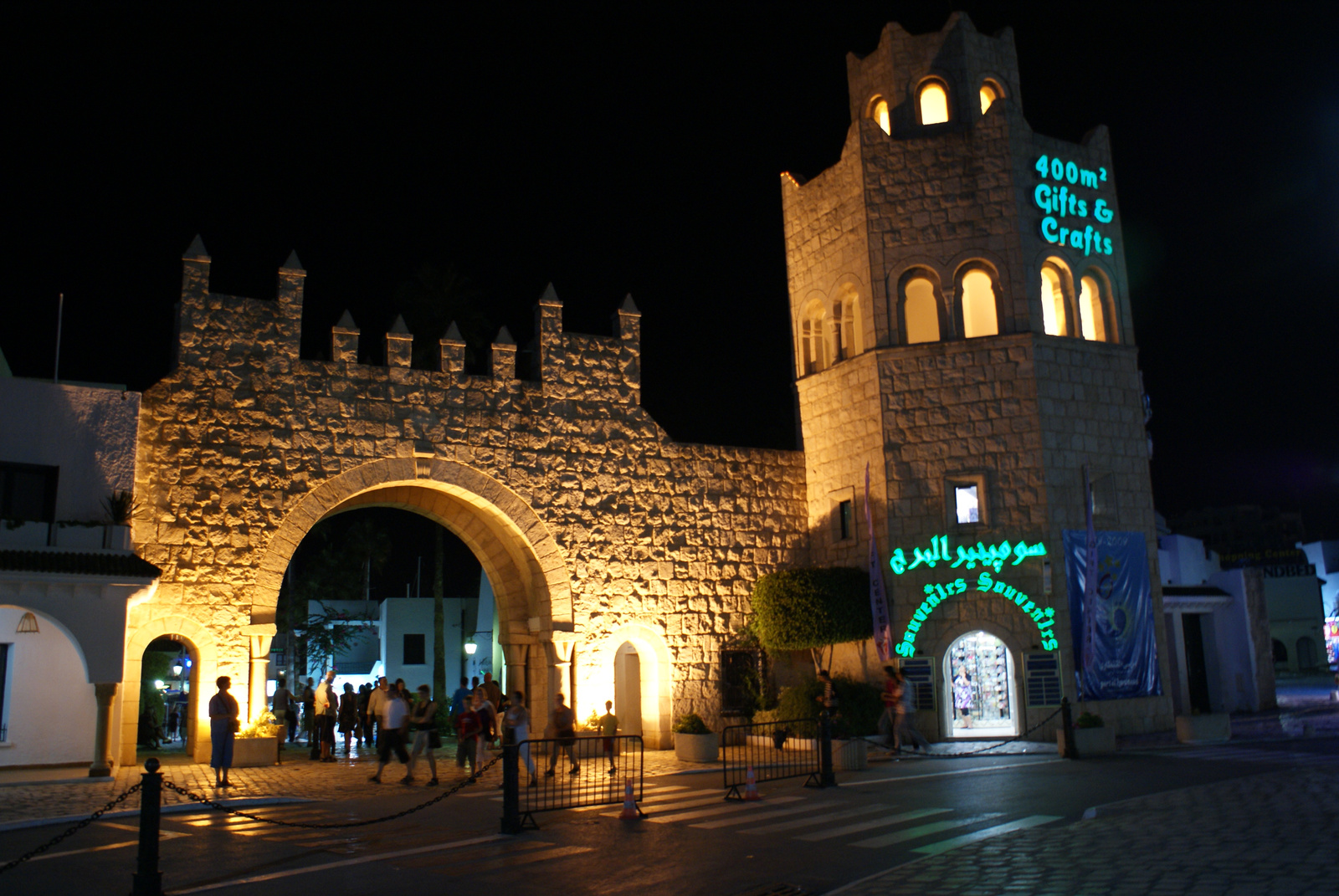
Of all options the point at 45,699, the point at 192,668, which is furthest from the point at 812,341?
the point at 45,699

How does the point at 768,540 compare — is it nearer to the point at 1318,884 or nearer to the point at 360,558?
the point at 1318,884

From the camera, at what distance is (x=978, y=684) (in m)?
18.4

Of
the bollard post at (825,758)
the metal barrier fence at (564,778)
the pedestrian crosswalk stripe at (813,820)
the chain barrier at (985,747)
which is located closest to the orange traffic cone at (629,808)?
the metal barrier fence at (564,778)

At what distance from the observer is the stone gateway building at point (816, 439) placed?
1655cm

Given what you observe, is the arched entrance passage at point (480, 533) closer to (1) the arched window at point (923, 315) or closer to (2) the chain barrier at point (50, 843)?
(2) the chain barrier at point (50, 843)

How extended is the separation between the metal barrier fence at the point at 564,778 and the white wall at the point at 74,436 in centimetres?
738

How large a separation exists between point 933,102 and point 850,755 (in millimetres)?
12952

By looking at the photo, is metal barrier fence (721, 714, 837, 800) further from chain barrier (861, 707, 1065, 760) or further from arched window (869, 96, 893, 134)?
arched window (869, 96, 893, 134)

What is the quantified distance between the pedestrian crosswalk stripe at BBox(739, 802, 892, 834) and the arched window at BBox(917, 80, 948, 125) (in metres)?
14.3

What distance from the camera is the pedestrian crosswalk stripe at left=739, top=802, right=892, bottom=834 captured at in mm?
9274

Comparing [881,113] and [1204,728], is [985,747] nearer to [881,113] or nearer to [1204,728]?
[1204,728]

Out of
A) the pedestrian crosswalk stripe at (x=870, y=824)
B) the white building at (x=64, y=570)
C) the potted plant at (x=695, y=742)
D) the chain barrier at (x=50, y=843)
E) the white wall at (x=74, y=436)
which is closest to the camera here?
the chain barrier at (x=50, y=843)

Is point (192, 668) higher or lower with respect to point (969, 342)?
lower

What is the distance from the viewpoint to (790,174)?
850 inches
